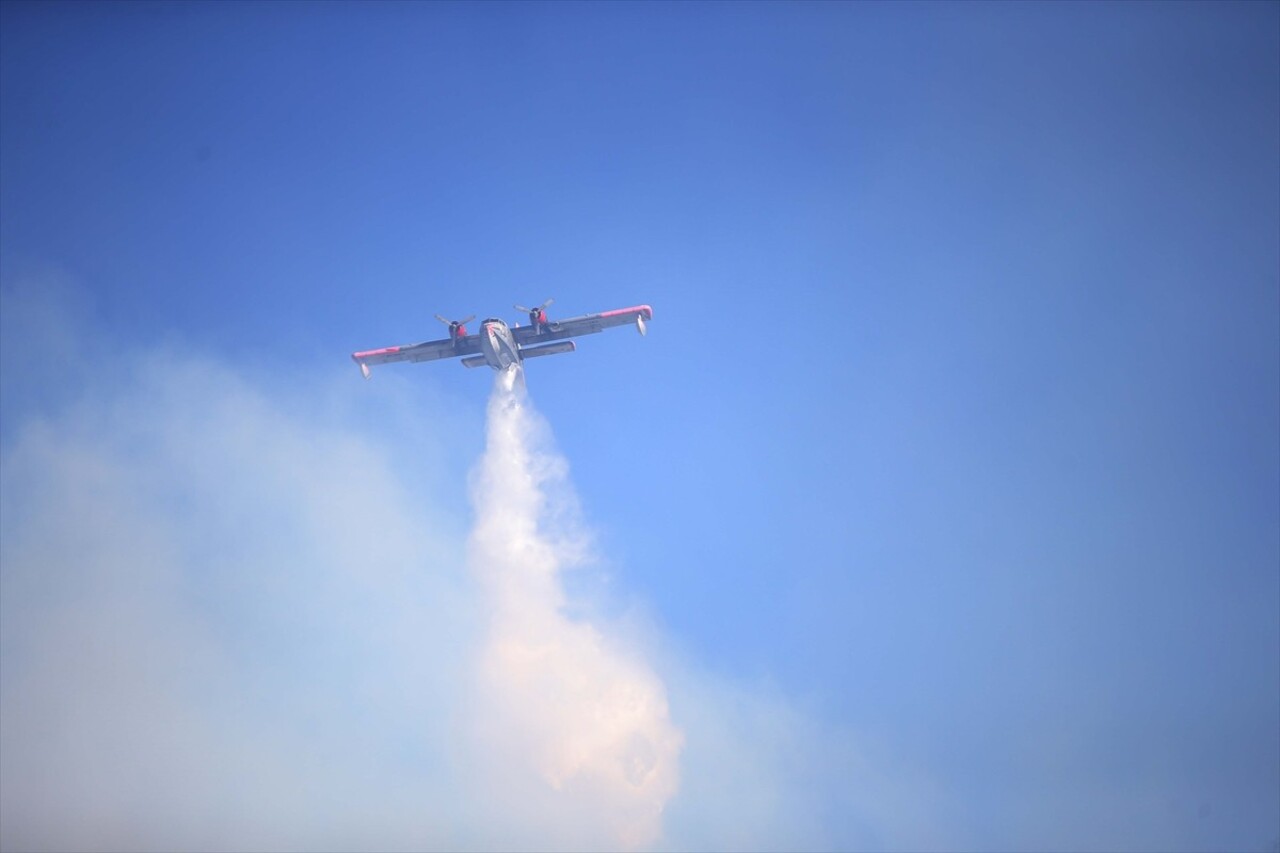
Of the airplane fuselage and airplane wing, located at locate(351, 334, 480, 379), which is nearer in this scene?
the airplane fuselage

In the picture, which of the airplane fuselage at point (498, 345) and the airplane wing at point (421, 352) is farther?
the airplane wing at point (421, 352)

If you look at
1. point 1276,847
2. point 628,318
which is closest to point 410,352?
point 628,318

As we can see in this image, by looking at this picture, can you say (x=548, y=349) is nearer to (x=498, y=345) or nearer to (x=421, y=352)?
(x=498, y=345)

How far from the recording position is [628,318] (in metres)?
44.8

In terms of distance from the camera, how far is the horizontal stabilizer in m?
45.3

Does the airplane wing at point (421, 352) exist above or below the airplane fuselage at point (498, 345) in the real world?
above

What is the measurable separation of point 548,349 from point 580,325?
2662mm

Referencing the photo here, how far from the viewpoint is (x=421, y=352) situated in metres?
48.1

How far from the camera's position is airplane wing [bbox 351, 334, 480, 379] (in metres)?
46.8

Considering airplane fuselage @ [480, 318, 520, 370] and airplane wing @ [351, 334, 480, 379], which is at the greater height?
airplane wing @ [351, 334, 480, 379]

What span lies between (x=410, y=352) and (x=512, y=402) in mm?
8373

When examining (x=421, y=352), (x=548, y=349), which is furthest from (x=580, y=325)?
(x=421, y=352)

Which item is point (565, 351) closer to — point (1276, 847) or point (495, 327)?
point (495, 327)

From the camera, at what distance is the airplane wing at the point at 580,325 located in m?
44.5
